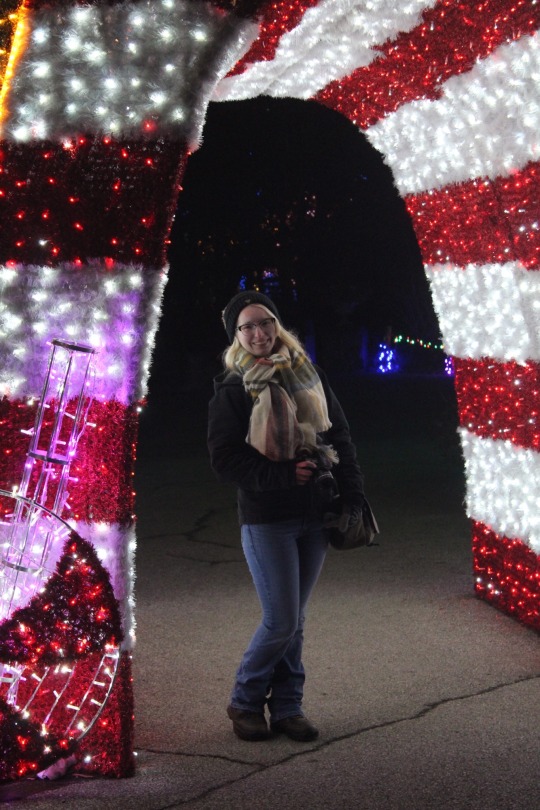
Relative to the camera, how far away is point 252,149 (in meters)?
23.1

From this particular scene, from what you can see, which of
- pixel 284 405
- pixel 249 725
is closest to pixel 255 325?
pixel 284 405

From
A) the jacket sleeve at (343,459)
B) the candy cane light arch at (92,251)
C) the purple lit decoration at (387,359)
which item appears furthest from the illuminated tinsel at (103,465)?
the purple lit decoration at (387,359)

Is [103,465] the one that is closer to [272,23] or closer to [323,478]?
[323,478]

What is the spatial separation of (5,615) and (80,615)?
0.28m

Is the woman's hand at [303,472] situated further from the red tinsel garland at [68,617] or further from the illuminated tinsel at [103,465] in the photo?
the red tinsel garland at [68,617]

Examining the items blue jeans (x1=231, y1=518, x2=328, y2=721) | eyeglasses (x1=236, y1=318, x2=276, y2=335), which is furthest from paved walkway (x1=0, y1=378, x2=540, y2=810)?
eyeglasses (x1=236, y1=318, x2=276, y2=335)

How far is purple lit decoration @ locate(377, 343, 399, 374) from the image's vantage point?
44.8 metres

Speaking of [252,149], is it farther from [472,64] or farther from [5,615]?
[5,615]

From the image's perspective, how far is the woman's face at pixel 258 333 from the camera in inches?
167

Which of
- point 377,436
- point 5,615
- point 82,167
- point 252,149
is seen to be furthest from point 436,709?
point 252,149


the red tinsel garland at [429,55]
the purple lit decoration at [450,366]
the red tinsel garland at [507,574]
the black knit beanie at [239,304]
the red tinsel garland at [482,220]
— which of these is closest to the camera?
the black knit beanie at [239,304]

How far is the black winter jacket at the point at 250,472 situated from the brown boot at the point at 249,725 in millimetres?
840

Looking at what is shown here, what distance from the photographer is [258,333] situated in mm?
4234

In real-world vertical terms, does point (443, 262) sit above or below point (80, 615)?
above
